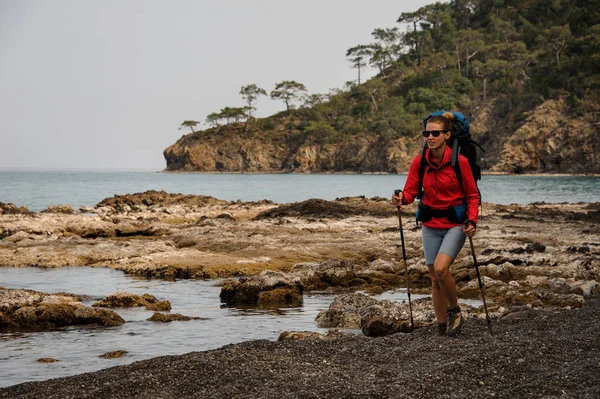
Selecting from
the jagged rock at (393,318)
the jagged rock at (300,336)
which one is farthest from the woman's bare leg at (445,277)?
the jagged rock at (300,336)

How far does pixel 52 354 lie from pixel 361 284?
737cm

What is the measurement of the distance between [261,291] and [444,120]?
683 cm

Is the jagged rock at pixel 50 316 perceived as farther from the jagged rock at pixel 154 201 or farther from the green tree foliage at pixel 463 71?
the green tree foliage at pixel 463 71

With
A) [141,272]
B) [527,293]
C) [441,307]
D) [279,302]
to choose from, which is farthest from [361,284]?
[441,307]

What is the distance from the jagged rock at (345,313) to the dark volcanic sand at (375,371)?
2.45 m

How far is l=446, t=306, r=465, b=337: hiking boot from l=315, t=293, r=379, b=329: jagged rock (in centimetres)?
270

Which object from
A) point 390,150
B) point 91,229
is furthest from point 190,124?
point 91,229

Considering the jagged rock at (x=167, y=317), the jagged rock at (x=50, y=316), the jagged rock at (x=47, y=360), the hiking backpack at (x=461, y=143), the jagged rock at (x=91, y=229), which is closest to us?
the hiking backpack at (x=461, y=143)

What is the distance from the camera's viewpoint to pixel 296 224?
26141 millimetres

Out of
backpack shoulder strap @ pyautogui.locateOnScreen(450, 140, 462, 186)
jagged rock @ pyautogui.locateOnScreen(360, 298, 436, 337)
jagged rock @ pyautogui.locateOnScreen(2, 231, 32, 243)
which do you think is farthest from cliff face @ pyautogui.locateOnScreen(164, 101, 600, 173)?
backpack shoulder strap @ pyautogui.locateOnScreen(450, 140, 462, 186)

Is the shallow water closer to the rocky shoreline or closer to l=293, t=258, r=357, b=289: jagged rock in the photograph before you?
the rocky shoreline

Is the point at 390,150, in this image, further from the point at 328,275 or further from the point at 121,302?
the point at 121,302

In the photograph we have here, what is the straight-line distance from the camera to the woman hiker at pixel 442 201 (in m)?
7.32

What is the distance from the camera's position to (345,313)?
10.7 m
